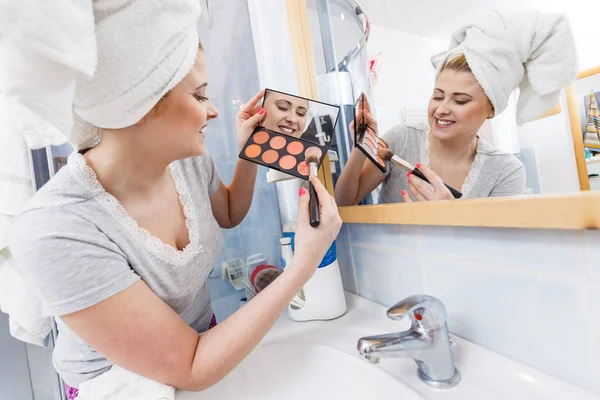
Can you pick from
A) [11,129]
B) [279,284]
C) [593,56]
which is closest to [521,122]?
[593,56]

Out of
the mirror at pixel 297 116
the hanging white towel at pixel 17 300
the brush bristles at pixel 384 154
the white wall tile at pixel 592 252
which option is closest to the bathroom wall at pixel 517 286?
the white wall tile at pixel 592 252

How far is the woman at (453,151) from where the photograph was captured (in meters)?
0.41

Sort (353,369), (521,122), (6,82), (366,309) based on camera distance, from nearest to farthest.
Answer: (6,82), (521,122), (353,369), (366,309)

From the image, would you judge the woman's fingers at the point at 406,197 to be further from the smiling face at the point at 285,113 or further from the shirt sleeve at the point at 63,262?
the shirt sleeve at the point at 63,262

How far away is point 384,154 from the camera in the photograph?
58cm

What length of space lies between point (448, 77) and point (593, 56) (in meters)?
0.15

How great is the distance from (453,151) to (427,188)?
0.07 metres

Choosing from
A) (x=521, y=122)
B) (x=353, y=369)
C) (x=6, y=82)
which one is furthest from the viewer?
(x=353, y=369)

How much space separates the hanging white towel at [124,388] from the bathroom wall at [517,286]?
405mm

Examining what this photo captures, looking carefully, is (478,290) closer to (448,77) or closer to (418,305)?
(418,305)

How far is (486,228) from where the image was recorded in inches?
16.4

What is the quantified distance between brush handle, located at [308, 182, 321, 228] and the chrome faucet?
16 centimetres

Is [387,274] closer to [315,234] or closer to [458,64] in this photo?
[315,234]

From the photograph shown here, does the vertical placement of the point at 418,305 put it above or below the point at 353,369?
above
